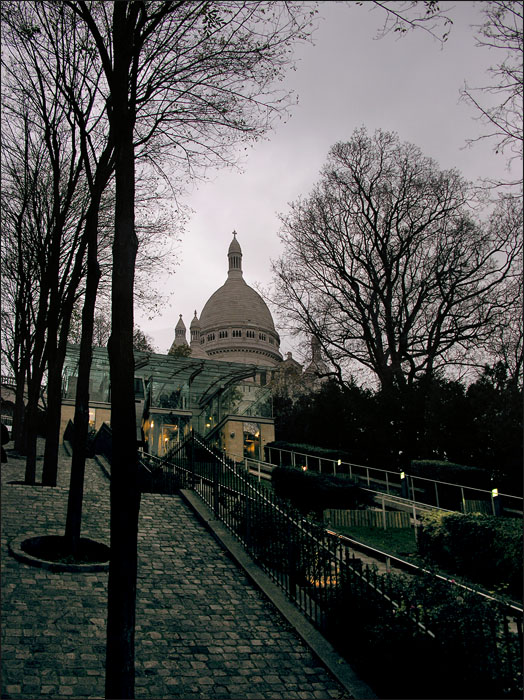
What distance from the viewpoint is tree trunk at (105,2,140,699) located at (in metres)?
4.84

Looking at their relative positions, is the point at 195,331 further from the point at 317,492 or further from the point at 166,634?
the point at 166,634

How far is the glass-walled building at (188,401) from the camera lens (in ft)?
99.1

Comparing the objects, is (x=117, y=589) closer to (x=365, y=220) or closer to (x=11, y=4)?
(x=11, y=4)

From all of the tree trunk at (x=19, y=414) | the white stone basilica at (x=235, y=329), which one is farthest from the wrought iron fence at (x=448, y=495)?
the white stone basilica at (x=235, y=329)

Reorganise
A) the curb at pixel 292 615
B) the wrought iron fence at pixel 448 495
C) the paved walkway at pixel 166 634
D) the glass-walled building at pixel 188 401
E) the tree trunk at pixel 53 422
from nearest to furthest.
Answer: the paved walkway at pixel 166 634 → the curb at pixel 292 615 → the tree trunk at pixel 53 422 → the wrought iron fence at pixel 448 495 → the glass-walled building at pixel 188 401

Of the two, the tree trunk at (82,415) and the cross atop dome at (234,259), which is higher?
the cross atop dome at (234,259)

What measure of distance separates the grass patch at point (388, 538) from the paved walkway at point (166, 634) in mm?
4414

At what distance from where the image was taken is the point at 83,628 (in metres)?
6.35

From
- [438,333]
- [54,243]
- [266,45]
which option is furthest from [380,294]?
[266,45]

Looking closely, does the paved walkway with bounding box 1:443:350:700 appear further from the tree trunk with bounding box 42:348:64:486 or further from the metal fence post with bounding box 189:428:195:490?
the metal fence post with bounding box 189:428:195:490

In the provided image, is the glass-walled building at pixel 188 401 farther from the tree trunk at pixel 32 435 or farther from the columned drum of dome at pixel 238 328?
the columned drum of dome at pixel 238 328

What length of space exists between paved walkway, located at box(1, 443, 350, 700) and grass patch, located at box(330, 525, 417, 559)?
14.5 feet

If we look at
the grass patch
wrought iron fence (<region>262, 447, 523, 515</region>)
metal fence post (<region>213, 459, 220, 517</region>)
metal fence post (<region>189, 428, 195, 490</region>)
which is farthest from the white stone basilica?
metal fence post (<region>213, 459, 220, 517</region>)

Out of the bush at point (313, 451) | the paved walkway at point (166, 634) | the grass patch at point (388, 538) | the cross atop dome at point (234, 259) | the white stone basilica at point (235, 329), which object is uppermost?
the cross atop dome at point (234, 259)
